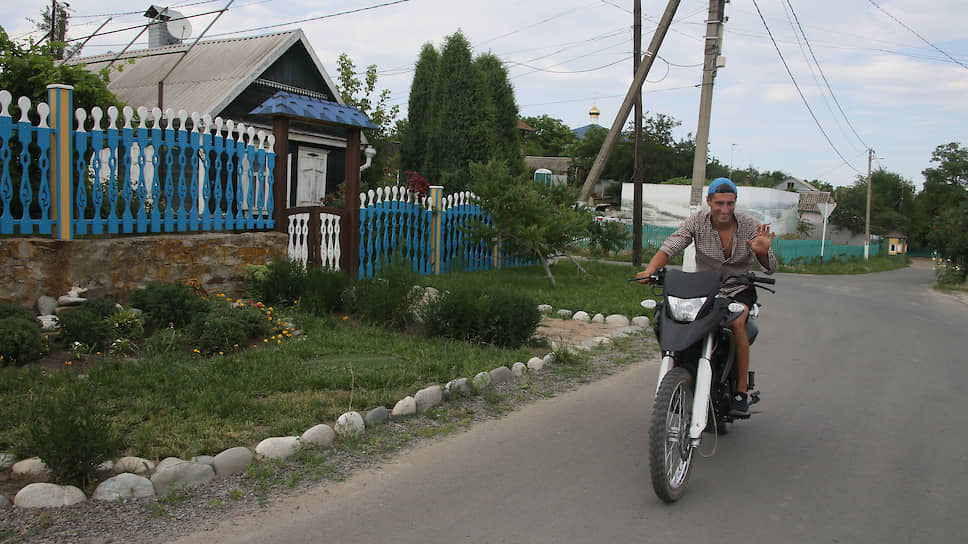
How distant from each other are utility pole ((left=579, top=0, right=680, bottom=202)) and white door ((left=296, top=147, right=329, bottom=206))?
697cm

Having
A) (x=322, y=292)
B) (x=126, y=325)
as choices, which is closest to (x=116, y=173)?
(x=126, y=325)

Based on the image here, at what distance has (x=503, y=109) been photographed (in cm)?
1948

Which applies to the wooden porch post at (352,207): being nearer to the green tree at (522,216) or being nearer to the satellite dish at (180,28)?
the green tree at (522,216)

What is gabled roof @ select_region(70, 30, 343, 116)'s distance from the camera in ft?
55.2

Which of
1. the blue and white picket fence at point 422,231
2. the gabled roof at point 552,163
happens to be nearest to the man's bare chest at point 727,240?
the blue and white picket fence at point 422,231

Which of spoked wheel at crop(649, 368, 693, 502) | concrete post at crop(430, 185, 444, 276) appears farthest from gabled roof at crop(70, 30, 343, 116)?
spoked wheel at crop(649, 368, 693, 502)

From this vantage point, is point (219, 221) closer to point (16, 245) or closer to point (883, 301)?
point (16, 245)

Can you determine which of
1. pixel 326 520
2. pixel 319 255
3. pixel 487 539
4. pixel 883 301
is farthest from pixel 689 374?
pixel 883 301

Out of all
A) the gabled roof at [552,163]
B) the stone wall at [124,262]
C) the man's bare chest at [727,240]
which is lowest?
the stone wall at [124,262]

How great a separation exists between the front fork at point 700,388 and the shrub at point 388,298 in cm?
432

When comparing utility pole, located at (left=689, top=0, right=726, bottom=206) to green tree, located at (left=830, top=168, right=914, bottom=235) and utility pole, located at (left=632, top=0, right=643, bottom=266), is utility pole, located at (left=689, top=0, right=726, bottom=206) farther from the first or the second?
green tree, located at (left=830, top=168, right=914, bottom=235)

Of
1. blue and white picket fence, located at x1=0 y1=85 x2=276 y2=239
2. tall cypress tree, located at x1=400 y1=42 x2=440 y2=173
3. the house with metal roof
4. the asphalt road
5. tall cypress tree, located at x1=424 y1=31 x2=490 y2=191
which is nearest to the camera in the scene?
the asphalt road

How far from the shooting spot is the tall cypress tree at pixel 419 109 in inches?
781

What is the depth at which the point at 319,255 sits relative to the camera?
10.6m
